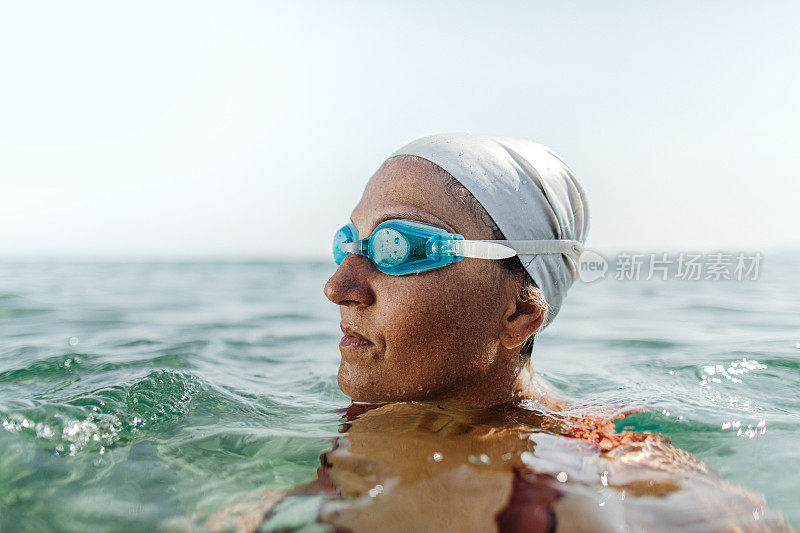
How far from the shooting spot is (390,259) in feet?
9.75

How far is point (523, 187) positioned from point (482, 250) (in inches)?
19.2

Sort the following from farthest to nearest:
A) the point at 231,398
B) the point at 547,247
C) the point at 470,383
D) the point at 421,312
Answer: the point at 231,398
the point at 547,247
the point at 470,383
the point at 421,312

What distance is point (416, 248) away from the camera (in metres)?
2.92

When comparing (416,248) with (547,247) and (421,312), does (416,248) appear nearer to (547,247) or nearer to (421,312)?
(421,312)

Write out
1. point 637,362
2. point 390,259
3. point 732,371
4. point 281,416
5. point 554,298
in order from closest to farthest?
1. point 390,259
2. point 554,298
3. point 281,416
4. point 732,371
5. point 637,362

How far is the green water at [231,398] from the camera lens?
8.31 ft

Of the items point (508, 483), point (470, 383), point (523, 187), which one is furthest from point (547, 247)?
point (508, 483)

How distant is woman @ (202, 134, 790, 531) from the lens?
7.39 ft

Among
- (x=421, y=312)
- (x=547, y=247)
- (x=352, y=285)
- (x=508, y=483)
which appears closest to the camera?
(x=508, y=483)

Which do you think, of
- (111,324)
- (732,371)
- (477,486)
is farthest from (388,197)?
(111,324)

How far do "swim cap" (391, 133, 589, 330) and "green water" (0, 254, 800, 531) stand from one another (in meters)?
1.07

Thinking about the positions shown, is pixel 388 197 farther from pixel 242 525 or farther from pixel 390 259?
pixel 242 525

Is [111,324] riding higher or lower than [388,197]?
lower

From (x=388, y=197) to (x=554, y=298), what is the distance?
3.93 feet
